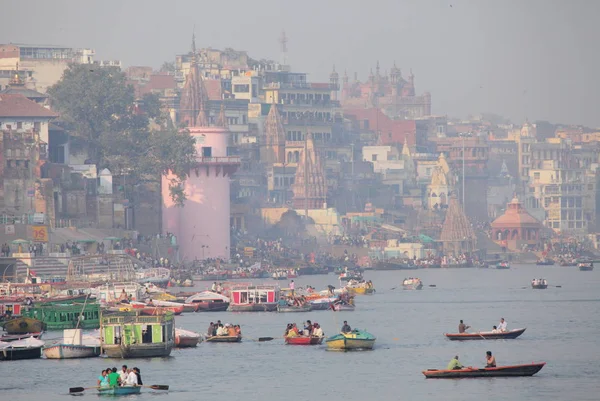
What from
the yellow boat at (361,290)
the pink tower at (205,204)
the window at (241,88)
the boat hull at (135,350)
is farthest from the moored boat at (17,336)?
the window at (241,88)

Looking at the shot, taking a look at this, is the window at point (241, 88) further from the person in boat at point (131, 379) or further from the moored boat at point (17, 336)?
the person in boat at point (131, 379)

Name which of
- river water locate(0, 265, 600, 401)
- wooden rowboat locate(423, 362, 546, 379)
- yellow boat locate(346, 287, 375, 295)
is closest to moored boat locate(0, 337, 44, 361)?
river water locate(0, 265, 600, 401)

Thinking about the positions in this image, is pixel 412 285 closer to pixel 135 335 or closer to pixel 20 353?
pixel 135 335

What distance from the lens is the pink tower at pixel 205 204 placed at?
133500 mm

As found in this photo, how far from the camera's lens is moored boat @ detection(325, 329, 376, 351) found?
72.9 metres

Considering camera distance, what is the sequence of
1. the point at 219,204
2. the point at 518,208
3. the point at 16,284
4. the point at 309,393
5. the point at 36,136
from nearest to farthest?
the point at 309,393 < the point at 16,284 < the point at 36,136 < the point at 219,204 < the point at 518,208

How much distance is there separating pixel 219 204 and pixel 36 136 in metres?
17.6

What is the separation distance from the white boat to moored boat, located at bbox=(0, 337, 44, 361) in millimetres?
327

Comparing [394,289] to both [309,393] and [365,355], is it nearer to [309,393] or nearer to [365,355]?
[365,355]

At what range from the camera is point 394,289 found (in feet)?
409

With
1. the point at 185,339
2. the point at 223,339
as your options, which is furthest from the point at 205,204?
the point at 185,339

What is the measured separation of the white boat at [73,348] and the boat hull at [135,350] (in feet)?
2.60

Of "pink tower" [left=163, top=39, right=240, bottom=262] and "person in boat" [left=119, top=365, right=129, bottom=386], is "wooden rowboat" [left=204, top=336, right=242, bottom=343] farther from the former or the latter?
"pink tower" [left=163, top=39, right=240, bottom=262]

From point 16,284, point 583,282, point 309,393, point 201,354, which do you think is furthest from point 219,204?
point 309,393
